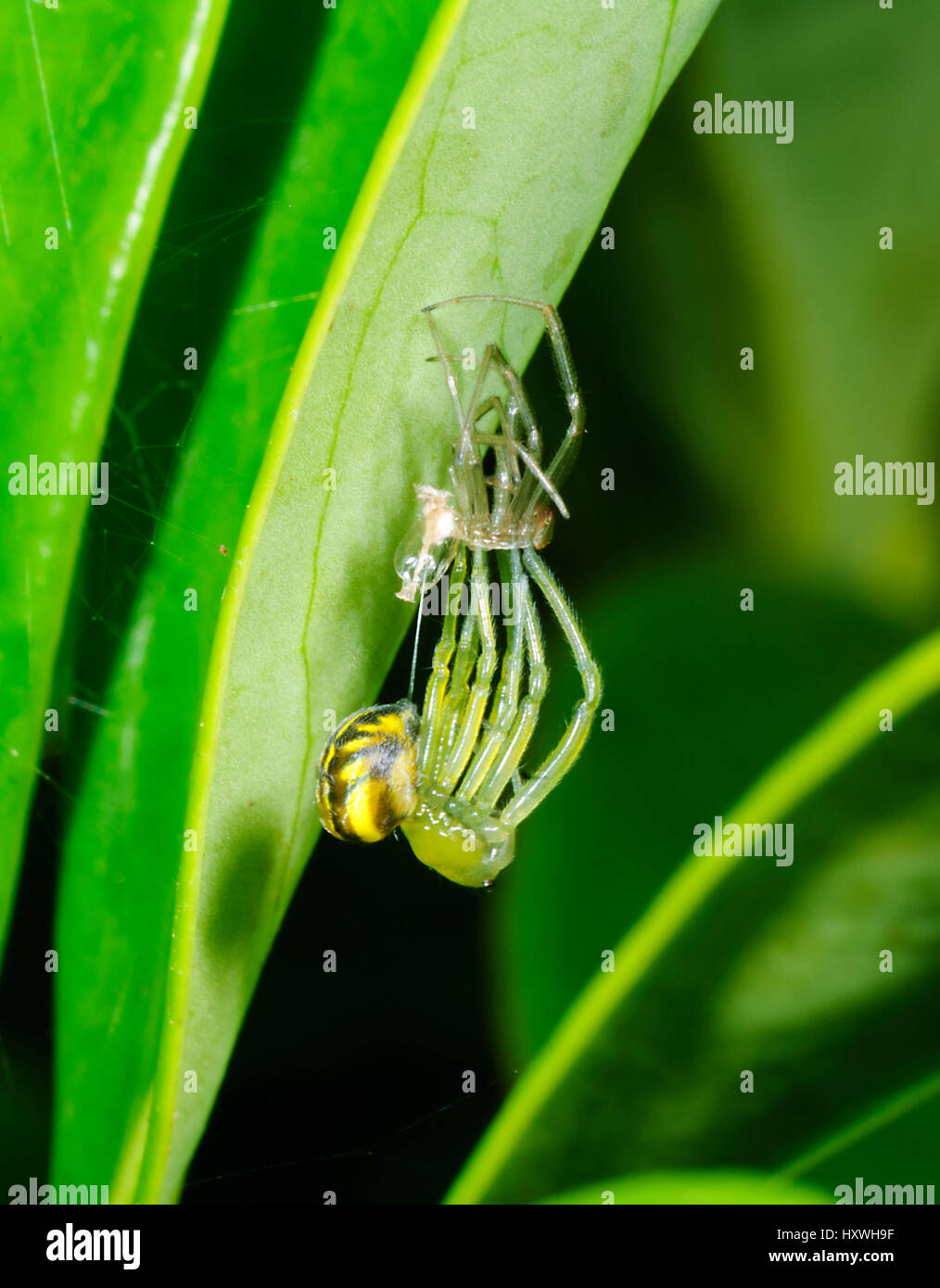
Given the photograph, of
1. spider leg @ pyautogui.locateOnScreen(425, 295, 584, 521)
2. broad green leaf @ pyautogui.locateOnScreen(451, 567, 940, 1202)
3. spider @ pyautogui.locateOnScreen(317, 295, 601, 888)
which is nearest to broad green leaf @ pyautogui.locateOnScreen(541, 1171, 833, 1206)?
broad green leaf @ pyautogui.locateOnScreen(451, 567, 940, 1202)

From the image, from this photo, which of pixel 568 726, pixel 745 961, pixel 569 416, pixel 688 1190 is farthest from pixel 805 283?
pixel 688 1190

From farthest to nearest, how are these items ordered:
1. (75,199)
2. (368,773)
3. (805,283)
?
(805,283)
(368,773)
(75,199)

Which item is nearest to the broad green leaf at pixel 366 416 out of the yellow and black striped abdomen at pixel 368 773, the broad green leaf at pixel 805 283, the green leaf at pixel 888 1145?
the yellow and black striped abdomen at pixel 368 773

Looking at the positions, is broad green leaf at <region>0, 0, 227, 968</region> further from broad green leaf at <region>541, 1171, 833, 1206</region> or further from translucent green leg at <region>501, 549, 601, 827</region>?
broad green leaf at <region>541, 1171, 833, 1206</region>

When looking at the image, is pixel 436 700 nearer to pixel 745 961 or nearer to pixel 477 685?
pixel 477 685

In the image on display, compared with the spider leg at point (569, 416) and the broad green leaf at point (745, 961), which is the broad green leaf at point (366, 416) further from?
the broad green leaf at point (745, 961)
